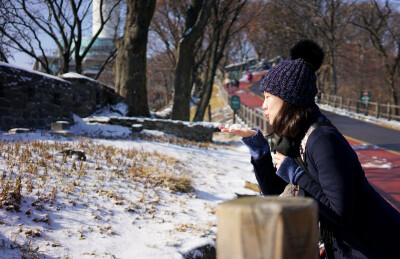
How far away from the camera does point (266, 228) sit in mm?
848

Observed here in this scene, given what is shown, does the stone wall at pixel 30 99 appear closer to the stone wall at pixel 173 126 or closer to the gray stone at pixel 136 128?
the stone wall at pixel 173 126

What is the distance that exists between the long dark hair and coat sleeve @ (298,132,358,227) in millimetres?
177

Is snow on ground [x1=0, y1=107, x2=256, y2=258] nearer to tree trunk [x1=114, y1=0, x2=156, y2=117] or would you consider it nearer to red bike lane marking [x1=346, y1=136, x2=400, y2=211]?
red bike lane marking [x1=346, y1=136, x2=400, y2=211]

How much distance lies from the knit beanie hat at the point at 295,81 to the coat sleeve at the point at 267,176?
365 mm

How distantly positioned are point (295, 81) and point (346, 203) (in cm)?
67

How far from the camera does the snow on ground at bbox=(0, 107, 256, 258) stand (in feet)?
→ 12.5

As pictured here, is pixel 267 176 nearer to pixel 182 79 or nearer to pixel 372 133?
pixel 182 79

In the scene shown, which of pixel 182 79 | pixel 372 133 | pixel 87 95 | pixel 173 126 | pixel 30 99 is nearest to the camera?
pixel 30 99

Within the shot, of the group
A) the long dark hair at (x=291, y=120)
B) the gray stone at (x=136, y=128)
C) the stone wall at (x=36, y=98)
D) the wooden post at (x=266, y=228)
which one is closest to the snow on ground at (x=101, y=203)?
the stone wall at (x=36, y=98)

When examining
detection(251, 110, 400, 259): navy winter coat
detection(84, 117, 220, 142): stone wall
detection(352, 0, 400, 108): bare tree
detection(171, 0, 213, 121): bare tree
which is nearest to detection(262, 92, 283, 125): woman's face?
detection(251, 110, 400, 259): navy winter coat

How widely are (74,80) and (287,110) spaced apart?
→ 12224 millimetres

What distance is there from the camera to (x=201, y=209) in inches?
232

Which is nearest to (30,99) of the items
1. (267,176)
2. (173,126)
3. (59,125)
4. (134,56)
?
(59,125)

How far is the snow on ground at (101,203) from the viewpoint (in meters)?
3.82
